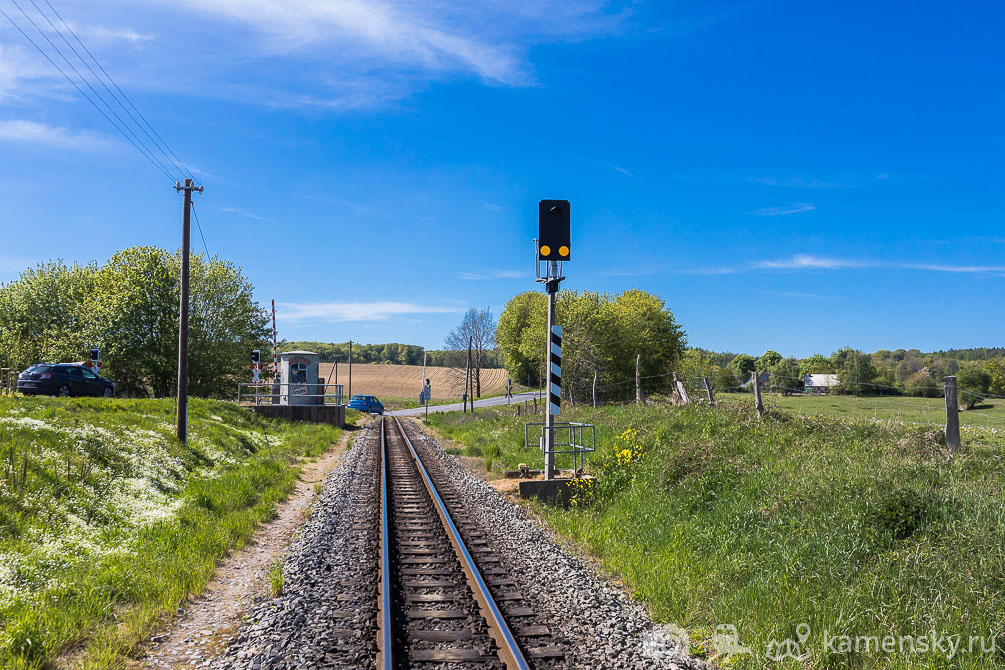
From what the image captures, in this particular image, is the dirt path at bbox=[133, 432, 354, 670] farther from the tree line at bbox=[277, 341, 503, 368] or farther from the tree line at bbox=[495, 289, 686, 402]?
the tree line at bbox=[277, 341, 503, 368]

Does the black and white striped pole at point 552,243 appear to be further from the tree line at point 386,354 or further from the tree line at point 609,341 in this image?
the tree line at point 386,354

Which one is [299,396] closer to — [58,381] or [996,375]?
[58,381]

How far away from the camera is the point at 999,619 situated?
15.1ft

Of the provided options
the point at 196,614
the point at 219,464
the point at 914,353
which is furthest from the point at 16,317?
the point at 914,353

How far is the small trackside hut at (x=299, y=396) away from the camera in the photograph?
30391 millimetres

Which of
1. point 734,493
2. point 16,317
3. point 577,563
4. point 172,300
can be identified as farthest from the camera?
point 16,317

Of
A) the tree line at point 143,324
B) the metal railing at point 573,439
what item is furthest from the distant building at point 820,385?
the tree line at point 143,324

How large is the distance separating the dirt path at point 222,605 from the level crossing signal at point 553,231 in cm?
632

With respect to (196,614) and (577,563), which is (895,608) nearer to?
(577,563)

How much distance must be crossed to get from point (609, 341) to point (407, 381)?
57.6 meters

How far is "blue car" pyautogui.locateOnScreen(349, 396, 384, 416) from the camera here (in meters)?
49.0

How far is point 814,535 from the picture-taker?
21.3 feet

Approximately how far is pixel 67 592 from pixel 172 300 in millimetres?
37819

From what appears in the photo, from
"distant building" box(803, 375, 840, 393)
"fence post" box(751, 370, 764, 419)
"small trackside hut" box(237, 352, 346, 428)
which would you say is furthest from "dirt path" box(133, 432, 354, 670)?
"small trackside hut" box(237, 352, 346, 428)
